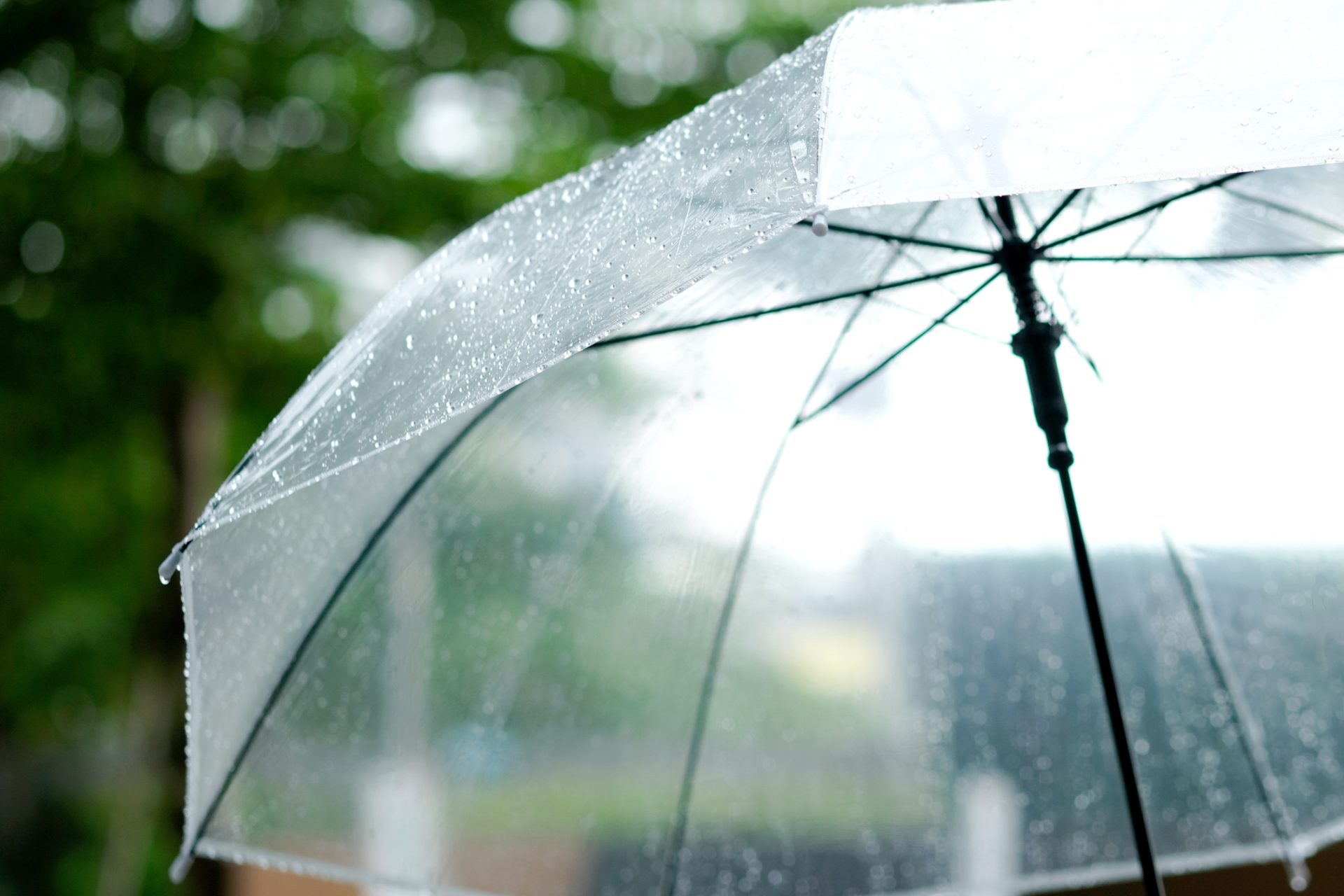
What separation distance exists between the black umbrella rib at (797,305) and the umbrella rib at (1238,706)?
0.77 metres

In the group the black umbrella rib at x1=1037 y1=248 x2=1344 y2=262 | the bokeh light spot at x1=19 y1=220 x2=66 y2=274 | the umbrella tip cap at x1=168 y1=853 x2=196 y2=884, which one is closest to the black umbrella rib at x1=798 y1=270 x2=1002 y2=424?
the black umbrella rib at x1=1037 y1=248 x2=1344 y2=262

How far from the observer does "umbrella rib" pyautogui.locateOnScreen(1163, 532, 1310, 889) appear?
2.18m

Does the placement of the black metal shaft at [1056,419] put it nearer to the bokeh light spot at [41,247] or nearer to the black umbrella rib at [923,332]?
the black umbrella rib at [923,332]

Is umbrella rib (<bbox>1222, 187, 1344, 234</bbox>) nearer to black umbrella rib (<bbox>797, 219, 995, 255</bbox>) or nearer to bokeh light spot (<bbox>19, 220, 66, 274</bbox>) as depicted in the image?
black umbrella rib (<bbox>797, 219, 995, 255</bbox>)

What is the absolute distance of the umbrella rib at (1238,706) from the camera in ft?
7.15

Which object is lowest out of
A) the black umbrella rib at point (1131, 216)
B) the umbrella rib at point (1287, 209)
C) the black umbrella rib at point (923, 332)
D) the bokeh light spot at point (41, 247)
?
the black umbrella rib at point (923, 332)

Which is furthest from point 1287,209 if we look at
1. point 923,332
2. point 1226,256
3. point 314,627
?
point 314,627

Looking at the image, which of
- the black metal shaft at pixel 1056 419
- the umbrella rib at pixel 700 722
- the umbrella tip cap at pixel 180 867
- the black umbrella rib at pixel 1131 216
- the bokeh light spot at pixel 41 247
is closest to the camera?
the black metal shaft at pixel 1056 419

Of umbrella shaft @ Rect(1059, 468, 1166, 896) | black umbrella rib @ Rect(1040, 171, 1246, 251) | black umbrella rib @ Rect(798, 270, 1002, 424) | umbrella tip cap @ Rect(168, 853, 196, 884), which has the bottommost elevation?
umbrella tip cap @ Rect(168, 853, 196, 884)

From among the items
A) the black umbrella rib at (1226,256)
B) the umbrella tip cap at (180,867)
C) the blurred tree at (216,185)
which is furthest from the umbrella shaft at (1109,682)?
A: the blurred tree at (216,185)

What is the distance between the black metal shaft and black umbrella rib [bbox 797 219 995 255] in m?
0.05

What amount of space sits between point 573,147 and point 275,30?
1419mm

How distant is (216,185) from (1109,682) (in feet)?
14.1

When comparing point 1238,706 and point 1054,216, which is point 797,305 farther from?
point 1238,706
